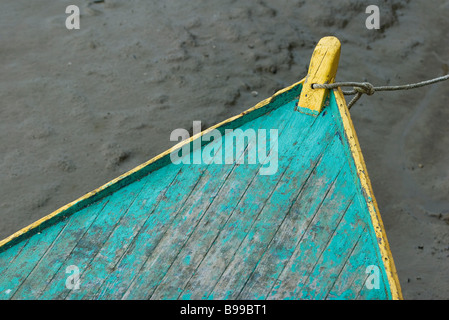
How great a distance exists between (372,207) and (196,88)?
2894 mm

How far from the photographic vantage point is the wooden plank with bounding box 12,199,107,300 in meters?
2.43

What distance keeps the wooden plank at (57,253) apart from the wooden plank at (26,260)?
0.02 m

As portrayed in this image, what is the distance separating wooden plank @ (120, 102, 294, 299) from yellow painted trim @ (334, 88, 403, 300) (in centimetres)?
32

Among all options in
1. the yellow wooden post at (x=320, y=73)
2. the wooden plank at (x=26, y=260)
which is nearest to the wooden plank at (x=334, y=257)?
the yellow wooden post at (x=320, y=73)

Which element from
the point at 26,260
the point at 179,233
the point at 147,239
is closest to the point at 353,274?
the point at 179,233

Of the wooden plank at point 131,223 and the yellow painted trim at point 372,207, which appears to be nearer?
the yellow painted trim at point 372,207

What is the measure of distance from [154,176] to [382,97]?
3143 millimetres

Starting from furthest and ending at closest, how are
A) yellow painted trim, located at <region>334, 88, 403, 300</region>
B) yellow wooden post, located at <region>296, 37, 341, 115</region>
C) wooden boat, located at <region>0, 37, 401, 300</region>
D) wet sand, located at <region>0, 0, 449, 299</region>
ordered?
wet sand, located at <region>0, 0, 449, 299</region>, yellow wooden post, located at <region>296, 37, 341, 115</region>, wooden boat, located at <region>0, 37, 401, 300</region>, yellow painted trim, located at <region>334, 88, 403, 300</region>

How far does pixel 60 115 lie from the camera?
4746mm

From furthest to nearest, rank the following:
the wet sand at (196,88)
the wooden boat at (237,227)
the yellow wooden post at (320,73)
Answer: the wet sand at (196,88) → the yellow wooden post at (320,73) → the wooden boat at (237,227)

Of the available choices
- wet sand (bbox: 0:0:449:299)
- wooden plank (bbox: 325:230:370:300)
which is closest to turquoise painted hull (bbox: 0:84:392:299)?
wooden plank (bbox: 325:230:370:300)

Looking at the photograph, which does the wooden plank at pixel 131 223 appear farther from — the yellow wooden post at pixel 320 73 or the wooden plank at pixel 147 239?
the yellow wooden post at pixel 320 73

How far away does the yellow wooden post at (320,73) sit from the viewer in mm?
2752

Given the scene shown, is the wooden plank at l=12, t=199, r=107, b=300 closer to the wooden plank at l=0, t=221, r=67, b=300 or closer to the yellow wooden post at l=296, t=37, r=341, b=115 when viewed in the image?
the wooden plank at l=0, t=221, r=67, b=300
